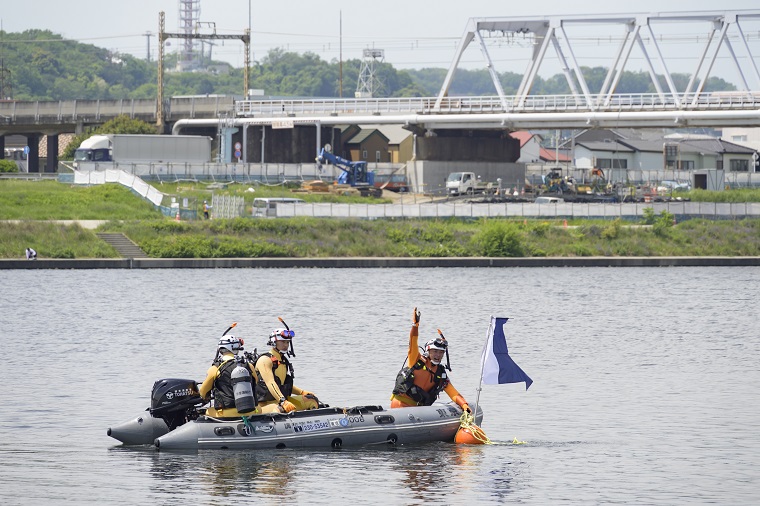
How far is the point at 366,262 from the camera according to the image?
3211 inches

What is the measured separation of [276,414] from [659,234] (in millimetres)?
63813

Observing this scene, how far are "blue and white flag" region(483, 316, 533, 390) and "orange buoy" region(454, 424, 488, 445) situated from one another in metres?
1.06

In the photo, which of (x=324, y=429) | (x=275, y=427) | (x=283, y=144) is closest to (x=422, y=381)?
(x=324, y=429)

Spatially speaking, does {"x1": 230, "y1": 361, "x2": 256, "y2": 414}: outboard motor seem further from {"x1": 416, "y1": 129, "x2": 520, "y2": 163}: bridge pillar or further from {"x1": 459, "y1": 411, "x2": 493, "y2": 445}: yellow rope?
{"x1": 416, "y1": 129, "x2": 520, "y2": 163}: bridge pillar

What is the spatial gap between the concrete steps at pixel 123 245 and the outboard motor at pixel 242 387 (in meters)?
54.0

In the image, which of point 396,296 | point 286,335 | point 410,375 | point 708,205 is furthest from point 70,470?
point 708,205

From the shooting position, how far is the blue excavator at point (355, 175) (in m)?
104

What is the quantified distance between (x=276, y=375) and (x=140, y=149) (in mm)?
86931

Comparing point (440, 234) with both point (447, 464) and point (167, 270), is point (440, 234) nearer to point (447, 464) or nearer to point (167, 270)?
point (167, 270)

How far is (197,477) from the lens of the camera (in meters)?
25.1

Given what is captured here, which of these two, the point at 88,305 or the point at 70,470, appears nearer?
the point at 70,470

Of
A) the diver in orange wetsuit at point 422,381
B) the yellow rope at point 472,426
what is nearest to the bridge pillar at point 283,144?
the yellow rope at point 472,426

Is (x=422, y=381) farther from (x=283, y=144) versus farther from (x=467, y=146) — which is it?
(x=283, y=144)

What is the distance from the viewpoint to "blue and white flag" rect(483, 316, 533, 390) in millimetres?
28594
